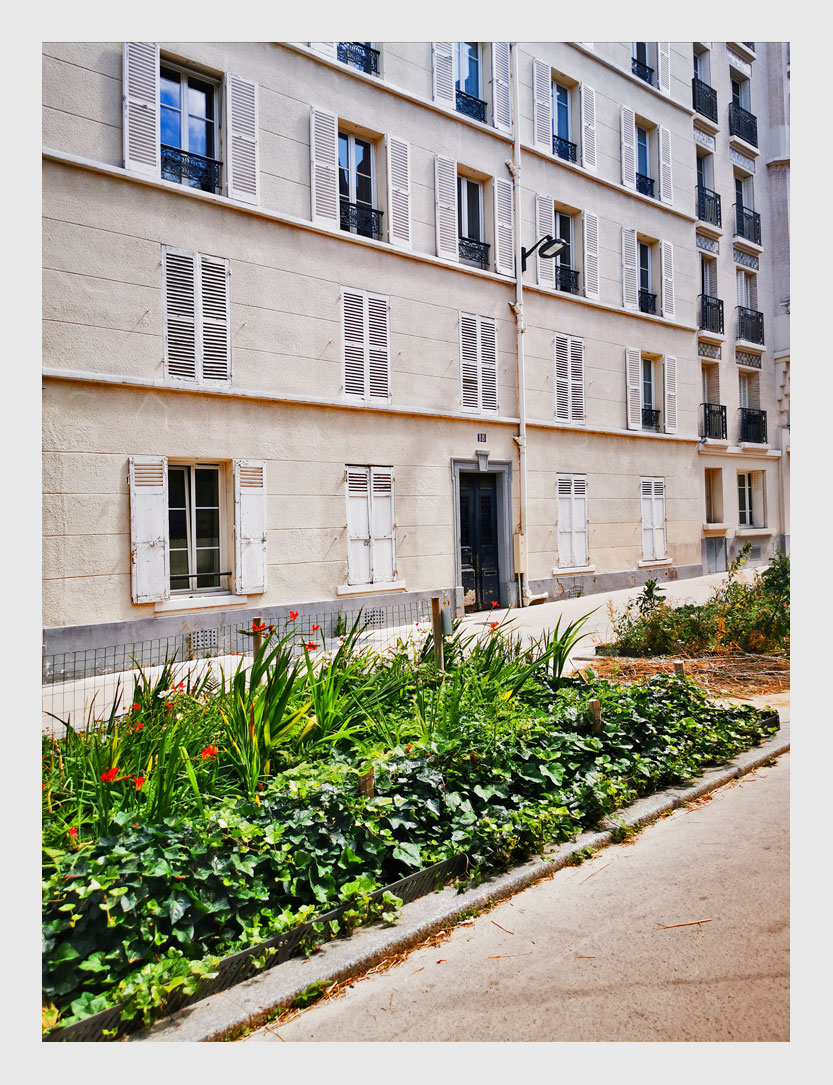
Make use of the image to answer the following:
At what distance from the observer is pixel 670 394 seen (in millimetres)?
4148

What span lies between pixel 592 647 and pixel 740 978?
252 cm

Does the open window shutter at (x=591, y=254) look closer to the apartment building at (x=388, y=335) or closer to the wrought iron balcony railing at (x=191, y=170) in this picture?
the apartment building at (x=388, y=335)

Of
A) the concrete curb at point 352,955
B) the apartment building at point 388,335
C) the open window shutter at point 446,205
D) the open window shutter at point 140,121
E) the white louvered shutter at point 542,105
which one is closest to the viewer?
the concrete curb at point 352,955

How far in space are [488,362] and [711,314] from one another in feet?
5.15

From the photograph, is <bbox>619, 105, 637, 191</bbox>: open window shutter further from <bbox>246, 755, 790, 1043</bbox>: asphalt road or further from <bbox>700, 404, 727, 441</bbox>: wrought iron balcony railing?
<bbox>246, 755, 790, 1043</bbox>: asphalt road

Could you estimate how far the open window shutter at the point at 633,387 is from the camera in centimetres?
418

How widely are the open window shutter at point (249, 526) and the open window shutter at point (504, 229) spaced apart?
5.94 feet

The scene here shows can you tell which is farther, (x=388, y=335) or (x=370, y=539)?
(x=388, y=335)

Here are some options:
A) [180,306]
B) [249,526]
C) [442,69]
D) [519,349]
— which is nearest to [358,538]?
[249,526]

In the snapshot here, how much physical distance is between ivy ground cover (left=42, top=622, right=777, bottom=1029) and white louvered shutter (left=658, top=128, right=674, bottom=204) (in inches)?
105

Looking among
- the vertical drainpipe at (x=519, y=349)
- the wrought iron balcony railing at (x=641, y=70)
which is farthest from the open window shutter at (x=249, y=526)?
the wrought iron balcony railing at (x=641, y=70)

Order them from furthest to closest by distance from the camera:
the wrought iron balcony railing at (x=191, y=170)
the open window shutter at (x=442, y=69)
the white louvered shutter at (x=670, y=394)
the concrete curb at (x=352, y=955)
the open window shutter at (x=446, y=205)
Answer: the white louvered shutter at (x=670, y=394)
the wrought iron balcony railing at (x=191, y=170)
the open window shutter at (x=446, y=205)
the open window shutter at (x=442, y=69)
the concrete curb at (x=352, y=955)

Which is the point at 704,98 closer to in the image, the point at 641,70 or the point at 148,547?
the point at 641,70

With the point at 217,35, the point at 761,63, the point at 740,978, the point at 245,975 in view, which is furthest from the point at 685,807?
the point at 217,35
